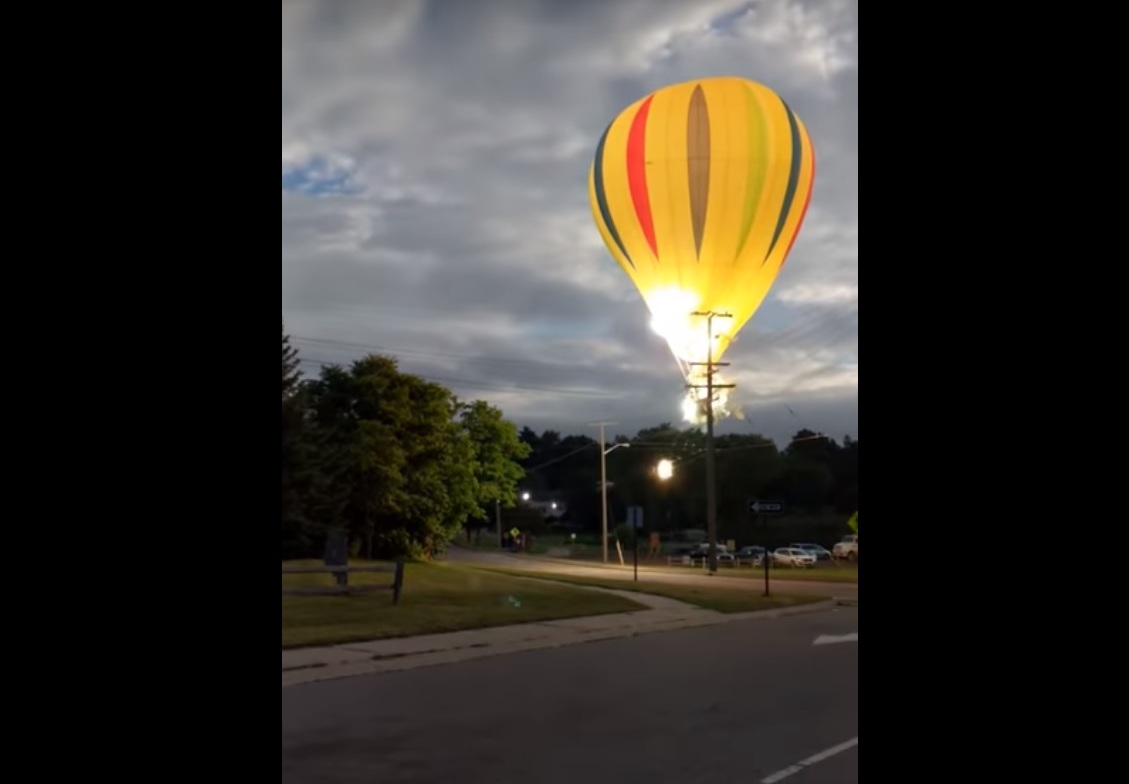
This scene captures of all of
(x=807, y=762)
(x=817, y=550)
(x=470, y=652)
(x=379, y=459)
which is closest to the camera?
(x=807, y=762)

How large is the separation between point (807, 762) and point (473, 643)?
8413 millimetres

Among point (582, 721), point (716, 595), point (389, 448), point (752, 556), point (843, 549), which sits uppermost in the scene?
point (389, 448)

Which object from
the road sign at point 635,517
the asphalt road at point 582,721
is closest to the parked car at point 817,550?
the road sign at point 635,517

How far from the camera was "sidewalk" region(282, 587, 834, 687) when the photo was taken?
12969 millimetres

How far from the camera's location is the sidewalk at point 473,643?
12969mm

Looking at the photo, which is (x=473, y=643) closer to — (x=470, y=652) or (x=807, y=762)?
(x=470, y=652)

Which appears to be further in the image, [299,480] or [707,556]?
[707,556]

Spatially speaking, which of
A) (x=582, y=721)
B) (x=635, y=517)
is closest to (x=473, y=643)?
(x=582, y=721)

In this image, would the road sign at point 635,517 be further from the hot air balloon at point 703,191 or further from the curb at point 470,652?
the curb at point 470,652

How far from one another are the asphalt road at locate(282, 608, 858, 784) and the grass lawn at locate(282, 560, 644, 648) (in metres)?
2.90

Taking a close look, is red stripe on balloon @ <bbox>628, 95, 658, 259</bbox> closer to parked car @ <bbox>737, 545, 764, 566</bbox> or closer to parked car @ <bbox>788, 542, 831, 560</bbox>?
parked car @ <bbox>737, 545, 764, 566</bbox>

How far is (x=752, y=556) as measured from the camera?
58625 millimetres

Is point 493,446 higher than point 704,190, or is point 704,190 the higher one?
point 704,190
